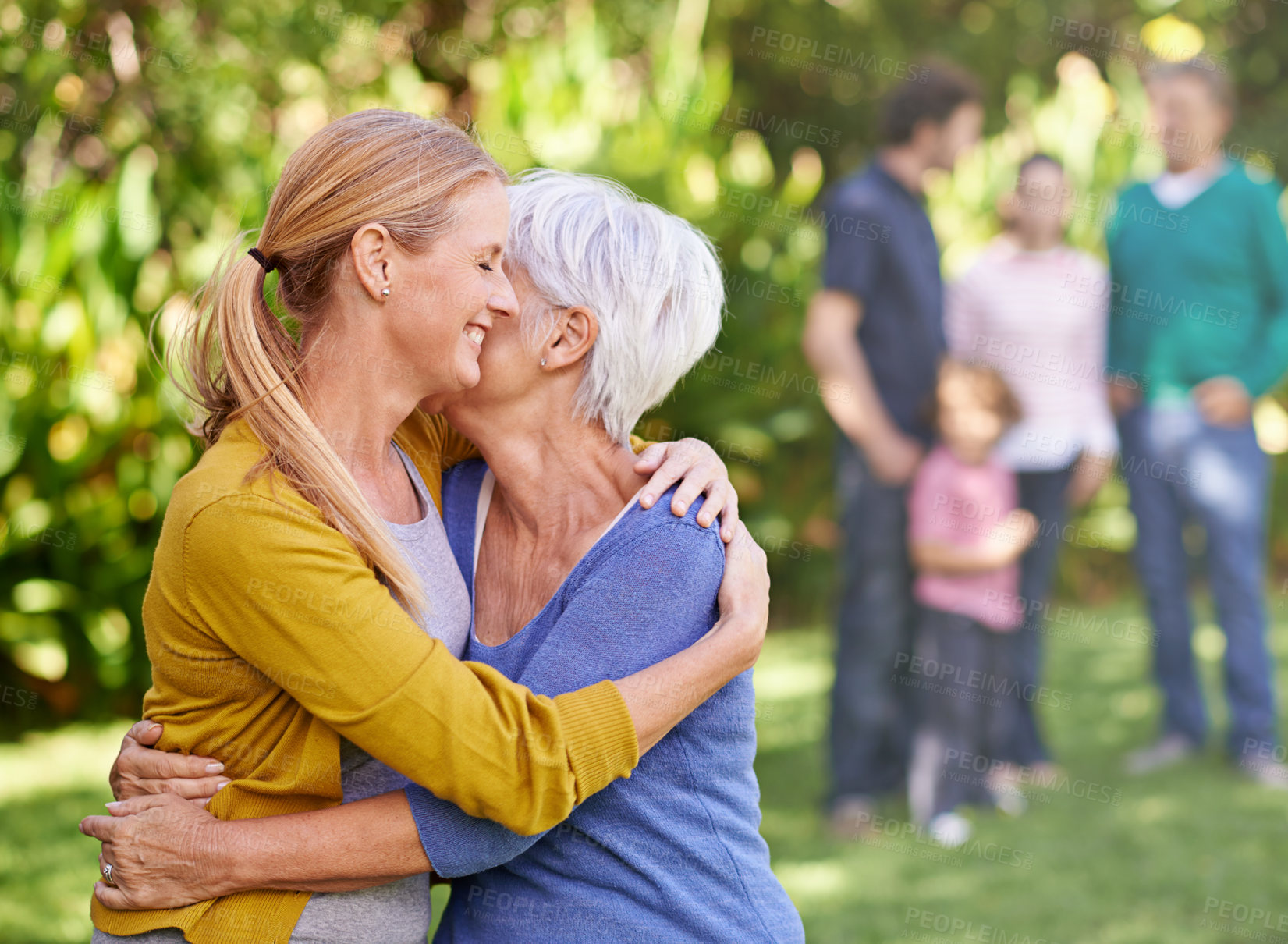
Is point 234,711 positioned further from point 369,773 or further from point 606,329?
point 606,329

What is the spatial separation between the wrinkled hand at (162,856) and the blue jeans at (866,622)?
3624 mm

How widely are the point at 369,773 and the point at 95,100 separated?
6.02m

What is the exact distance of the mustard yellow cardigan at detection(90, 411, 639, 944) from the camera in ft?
4.41

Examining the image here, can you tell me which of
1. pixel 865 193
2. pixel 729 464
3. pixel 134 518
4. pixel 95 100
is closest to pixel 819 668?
pixel 729 464

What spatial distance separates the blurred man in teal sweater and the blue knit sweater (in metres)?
4.26

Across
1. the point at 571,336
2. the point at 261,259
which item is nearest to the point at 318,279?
the point at 261,259

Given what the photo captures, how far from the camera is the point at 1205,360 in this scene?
17.5 ft

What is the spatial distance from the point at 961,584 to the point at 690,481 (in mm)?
3165

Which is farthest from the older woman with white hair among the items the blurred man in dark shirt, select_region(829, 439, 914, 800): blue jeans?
select_region(829, 439, 914, 800): blue jeans

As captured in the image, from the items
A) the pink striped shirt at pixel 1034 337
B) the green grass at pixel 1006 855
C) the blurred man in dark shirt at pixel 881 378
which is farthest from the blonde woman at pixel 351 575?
the pink striped shirt at pixel 1034 337

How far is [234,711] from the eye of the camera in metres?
1.49

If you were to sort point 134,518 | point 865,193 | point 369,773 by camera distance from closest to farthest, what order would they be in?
point 369,773, point 865,193, point 134,518

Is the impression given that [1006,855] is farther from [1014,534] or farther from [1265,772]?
[1265,772]

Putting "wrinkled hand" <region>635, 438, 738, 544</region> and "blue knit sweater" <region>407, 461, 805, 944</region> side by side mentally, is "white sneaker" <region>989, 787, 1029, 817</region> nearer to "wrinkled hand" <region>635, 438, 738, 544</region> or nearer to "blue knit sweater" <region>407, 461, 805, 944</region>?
"blue knit sweater" <region>407, 461, 805, 944</region>
